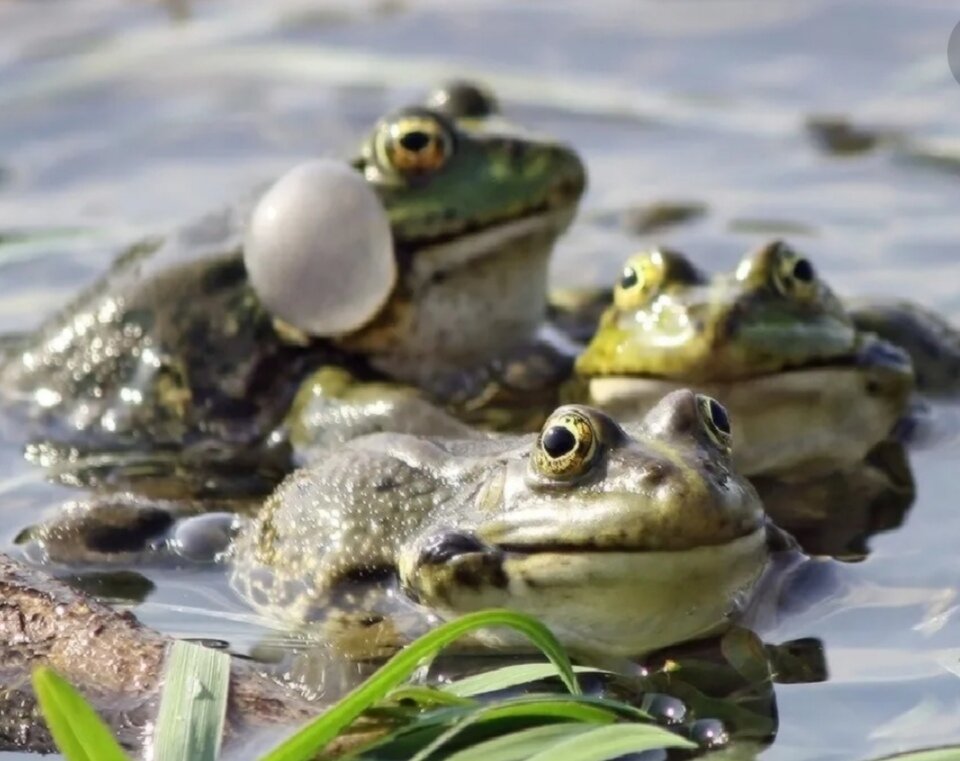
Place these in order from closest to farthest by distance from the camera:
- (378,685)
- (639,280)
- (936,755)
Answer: (378,685), (936,755), (639,280)

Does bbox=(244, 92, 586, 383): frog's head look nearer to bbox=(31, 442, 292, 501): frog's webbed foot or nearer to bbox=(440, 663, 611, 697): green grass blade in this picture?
bbox=(31, 442, 292, 501): frog's webbed foot

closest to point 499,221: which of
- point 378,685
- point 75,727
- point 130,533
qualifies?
point 130,533

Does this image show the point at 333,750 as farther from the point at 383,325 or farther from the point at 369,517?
the point at 383,325

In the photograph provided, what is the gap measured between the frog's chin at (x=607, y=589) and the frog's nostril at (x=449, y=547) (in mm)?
17

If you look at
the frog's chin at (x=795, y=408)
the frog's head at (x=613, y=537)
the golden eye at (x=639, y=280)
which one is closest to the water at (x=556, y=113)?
the frog's chin at (x=795, y=408)

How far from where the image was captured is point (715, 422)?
14.4ft

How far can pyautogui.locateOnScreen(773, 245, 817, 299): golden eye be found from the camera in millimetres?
5707

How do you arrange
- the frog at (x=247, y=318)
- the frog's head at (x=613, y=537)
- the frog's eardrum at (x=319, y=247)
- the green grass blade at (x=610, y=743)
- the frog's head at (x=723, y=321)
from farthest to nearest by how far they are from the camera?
1. the frog at (x=247, y=318)
2. the frog's eardrum at (x=319, y=247)
3. the frog's head at (x=723, y=321)
4. the frog's head at (x=613, y=537)
5. the green grass blade at (x=610, y=743)

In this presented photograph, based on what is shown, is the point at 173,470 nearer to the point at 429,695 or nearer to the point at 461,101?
the point at 461,101

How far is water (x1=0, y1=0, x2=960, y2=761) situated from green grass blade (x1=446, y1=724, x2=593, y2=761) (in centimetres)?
244

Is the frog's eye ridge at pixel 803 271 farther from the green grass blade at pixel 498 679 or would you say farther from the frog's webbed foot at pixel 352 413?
the green grass blade at pixel 498 679

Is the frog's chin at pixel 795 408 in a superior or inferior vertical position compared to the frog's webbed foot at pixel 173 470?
superior

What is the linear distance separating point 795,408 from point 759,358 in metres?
0.23

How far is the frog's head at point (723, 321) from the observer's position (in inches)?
220
